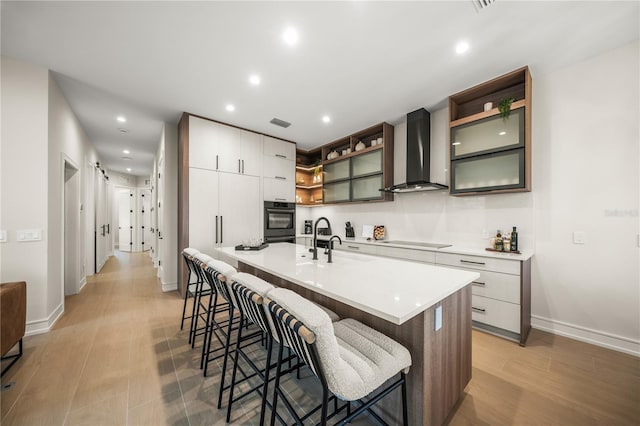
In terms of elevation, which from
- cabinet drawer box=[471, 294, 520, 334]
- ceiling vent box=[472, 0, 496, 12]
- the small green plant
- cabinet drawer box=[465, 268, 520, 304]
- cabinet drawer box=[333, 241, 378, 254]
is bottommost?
cabinet drawer box=[471, 294, 520, 334]

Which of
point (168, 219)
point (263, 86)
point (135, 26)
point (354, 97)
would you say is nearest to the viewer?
point (135, 26)

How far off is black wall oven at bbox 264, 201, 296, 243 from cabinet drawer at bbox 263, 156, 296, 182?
0.52m

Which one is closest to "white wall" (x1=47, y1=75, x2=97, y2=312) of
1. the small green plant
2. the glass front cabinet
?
the glass front cabinet

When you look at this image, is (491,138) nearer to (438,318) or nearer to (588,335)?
(588,335)

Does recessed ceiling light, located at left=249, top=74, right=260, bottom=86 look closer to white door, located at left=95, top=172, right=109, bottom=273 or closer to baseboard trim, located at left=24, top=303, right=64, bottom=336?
baseboard trim, located at left=24, top=303, right=64, bottom=336

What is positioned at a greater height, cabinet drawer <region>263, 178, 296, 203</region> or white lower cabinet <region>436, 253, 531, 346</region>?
cabinet drawer <region>263, 178, 296, 203</region>

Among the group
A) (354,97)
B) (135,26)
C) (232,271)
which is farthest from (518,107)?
(135,26)

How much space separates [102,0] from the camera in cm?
171

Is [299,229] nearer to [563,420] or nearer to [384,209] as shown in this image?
[384,209]

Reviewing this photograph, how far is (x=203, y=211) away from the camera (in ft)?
12.0

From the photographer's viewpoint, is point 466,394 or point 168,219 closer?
point 466,394

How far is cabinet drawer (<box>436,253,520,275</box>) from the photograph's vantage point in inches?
91.0

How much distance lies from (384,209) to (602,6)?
118 inches

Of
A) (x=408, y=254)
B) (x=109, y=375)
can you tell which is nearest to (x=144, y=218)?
(x=109, y=375)
